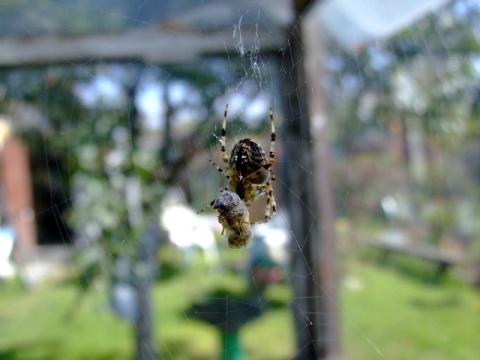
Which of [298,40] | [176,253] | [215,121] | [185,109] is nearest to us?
[298,40]

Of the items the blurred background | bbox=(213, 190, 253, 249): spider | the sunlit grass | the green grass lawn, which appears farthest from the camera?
the sunlit grass

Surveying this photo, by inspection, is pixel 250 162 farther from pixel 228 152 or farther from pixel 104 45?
pixel 104 45

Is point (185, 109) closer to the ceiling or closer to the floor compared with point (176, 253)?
closer to the ceiling

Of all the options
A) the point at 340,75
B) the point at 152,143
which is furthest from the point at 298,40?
the point at 340,75

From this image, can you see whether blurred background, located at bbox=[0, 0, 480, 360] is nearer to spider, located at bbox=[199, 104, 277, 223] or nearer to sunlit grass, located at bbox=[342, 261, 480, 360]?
sunlit grass, located at bbox=[342, 261, 480, 360]

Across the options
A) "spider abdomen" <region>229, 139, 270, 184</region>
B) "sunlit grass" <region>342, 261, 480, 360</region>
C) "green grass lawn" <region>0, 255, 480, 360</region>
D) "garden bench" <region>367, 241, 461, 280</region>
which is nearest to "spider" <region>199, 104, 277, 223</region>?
"spider abdomen" <region>229, 139, 270, 184</region>

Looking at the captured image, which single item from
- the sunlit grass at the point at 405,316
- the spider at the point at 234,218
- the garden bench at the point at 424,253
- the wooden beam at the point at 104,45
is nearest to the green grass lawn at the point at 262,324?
the sunlit grass at the point at 405,316

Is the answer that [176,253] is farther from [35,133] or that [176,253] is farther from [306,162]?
[306,162]
